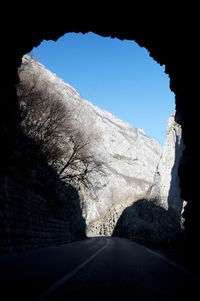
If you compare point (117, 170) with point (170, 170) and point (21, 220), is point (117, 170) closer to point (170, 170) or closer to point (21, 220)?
point (170, 170)

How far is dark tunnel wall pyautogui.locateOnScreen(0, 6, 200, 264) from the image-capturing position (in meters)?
9.23

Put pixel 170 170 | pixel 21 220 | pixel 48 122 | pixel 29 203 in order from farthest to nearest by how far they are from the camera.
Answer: pixel 170 170 < pixel 48 122 < pixel 29 203 < pixel 21 220

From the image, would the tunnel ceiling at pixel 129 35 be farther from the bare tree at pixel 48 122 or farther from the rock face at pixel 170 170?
the rock face at pixel 170 170

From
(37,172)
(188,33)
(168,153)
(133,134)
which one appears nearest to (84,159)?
(37,172)

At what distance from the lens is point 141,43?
11703 mm

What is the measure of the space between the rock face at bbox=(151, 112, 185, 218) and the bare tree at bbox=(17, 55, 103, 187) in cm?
3185

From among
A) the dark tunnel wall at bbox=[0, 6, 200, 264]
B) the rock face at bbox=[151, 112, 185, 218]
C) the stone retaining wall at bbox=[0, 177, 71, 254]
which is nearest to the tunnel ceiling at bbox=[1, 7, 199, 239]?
the dark tunnel wall at bbox=[0, 6, 200, 264]

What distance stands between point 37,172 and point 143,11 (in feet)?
53.6

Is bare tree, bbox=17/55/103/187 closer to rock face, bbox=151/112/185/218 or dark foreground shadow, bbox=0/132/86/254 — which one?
dark foreground shadow, bbox=0/132/86/254

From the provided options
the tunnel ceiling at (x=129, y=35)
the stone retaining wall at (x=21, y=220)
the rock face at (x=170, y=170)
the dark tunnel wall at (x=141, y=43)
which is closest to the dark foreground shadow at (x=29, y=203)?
the stone retaining wall at (x=21, y=220)

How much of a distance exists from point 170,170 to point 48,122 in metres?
43.1

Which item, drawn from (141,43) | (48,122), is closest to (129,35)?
(141,43)

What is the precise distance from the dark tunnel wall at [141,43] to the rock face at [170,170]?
44416 millimetres

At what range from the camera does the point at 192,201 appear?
10062 millimetres
